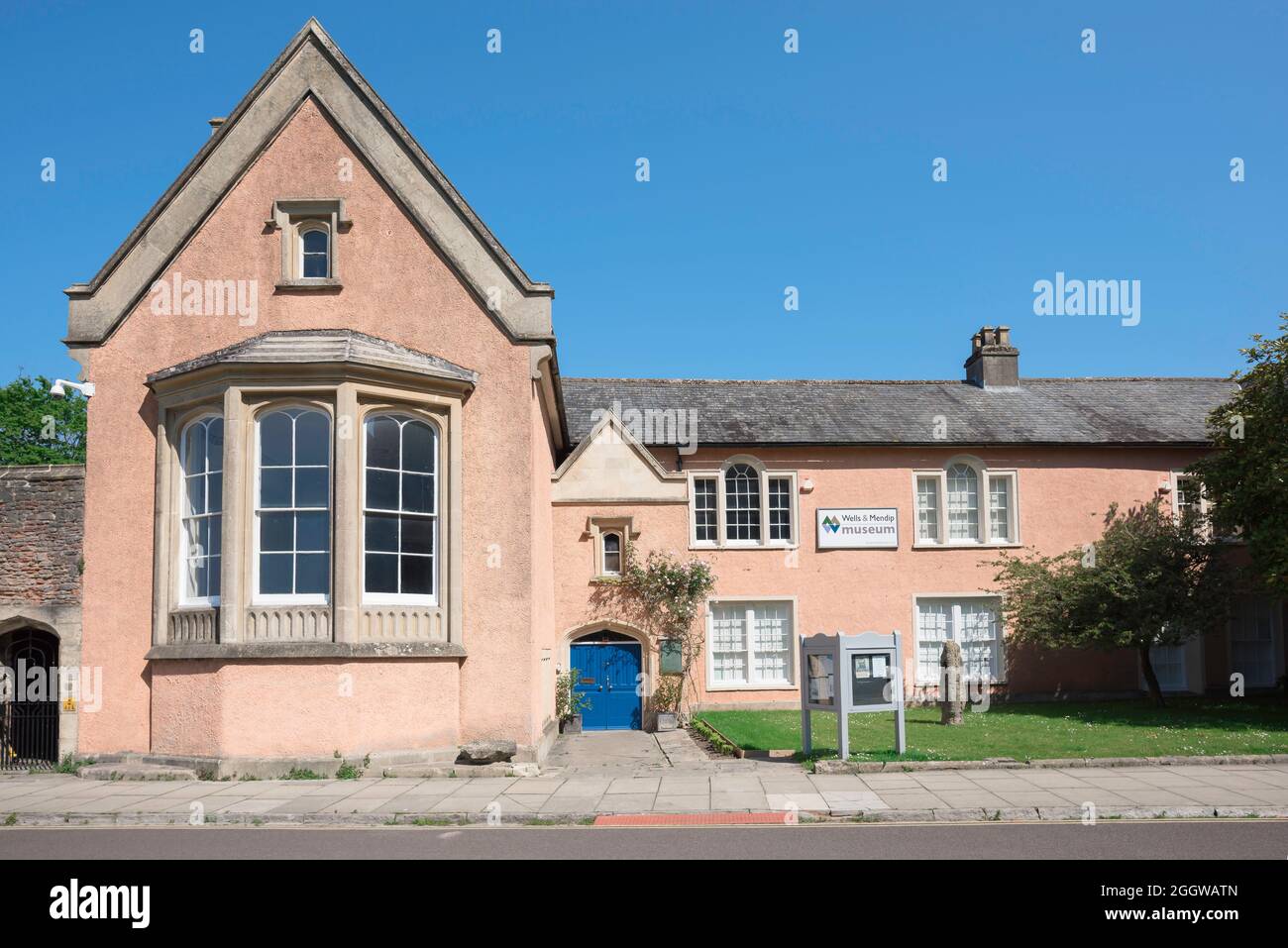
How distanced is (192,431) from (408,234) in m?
4.52

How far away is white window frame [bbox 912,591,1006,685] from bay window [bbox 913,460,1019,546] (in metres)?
1.32

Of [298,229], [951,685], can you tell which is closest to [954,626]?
[951,685]

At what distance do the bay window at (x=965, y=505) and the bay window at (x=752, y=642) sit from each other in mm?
4128

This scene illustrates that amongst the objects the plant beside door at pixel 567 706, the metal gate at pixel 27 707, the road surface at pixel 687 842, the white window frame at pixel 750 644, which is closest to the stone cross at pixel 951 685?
the white window frame at pixel 750 644

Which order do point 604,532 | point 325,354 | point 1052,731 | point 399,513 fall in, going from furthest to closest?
1. point 604,532
2. point 1052,731
3. point 399,513
4. point 325,354

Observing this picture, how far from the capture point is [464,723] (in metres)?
15.3

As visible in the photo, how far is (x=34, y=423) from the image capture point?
54.6 meters

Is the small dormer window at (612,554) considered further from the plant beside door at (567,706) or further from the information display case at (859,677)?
the information display case at (859,677)

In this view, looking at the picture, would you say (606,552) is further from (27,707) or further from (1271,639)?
(1271,639)

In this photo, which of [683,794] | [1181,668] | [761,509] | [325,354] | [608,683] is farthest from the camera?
[1181,668]

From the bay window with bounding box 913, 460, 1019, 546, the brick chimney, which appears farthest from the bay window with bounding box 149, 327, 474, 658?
the brick chimney

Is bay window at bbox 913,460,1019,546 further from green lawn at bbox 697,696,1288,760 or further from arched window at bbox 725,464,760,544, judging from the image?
green lawn at bbox 697,696,1288,760

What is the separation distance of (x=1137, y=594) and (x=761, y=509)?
28.4ft

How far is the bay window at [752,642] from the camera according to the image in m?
25.2
